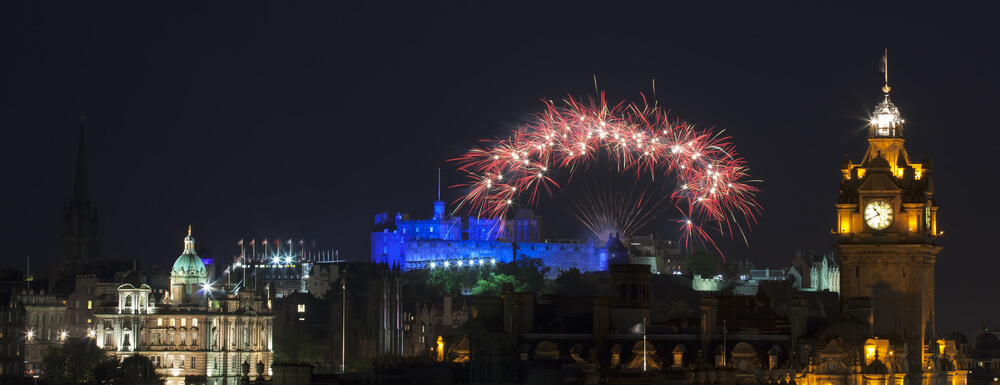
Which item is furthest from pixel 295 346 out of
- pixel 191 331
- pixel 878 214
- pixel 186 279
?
pixel 878 214

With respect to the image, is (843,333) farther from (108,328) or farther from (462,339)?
(108,328)

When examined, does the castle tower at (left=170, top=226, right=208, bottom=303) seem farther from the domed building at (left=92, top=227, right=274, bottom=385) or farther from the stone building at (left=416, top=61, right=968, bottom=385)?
the stone building at (left=416, top=61, right=968, bottom=385)

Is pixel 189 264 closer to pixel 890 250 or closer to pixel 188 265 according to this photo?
pixel 188 265

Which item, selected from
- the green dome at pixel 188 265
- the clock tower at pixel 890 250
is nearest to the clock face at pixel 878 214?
the clock tower at pixel 890 250

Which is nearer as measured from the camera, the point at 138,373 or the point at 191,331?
the point at 138,373

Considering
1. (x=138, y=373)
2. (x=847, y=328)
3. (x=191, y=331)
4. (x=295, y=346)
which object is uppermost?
(x=847, y=328)

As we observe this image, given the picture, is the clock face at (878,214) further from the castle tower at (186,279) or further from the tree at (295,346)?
the castle tower at (186,279)
